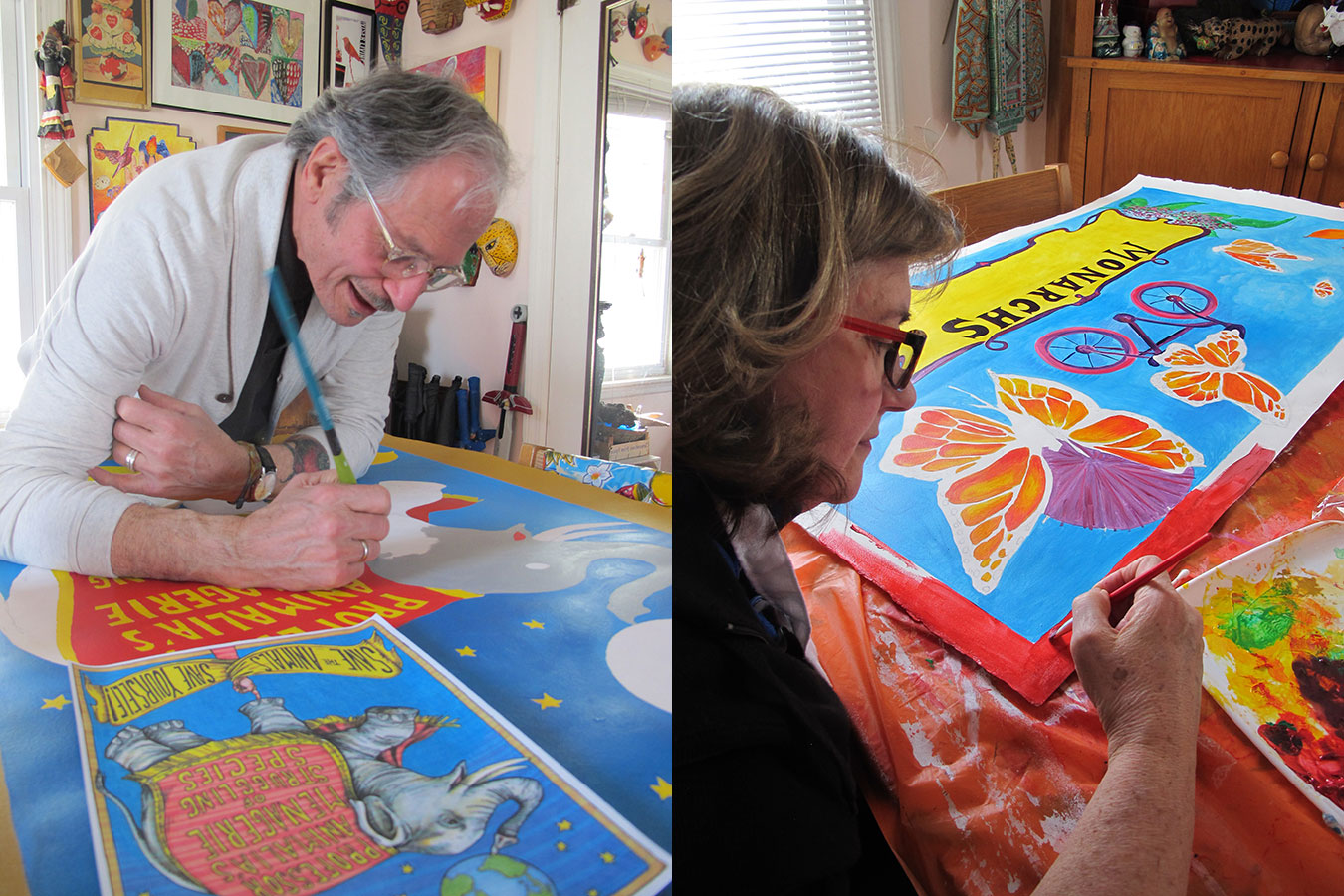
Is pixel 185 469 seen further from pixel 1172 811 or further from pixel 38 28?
pixel 1172 811

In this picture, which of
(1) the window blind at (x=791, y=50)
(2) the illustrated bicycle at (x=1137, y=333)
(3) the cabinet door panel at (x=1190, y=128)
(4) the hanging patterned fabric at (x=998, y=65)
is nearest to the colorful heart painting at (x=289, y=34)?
(1) the window blind at (x=791, y=50)

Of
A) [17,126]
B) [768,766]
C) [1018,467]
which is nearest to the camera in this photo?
[17,126]

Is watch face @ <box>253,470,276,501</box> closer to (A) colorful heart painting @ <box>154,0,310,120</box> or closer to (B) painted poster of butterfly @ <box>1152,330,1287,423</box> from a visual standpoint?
(A) colorful heart painting @ <box>154,0,310,120</box>

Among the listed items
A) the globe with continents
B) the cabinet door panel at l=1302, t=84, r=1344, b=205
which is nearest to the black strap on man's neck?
the globe with continents

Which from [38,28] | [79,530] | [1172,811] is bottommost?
[1172,811]

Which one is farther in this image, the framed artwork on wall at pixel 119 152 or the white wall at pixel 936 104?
the white wall at pixel 936 104

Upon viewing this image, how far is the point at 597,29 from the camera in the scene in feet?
0.64

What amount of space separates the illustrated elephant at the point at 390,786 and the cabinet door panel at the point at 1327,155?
3.11ft

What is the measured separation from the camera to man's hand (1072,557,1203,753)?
1.08 feet

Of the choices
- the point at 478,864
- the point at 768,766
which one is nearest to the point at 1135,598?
the point at 768,766

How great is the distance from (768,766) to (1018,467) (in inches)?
10.9

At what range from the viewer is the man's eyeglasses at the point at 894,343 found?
34 centimetres

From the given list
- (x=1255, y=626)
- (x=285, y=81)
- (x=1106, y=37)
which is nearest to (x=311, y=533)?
(x=285, y=81)

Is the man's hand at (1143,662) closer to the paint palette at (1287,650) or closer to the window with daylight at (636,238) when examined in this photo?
the paint palette at (1287,650)
